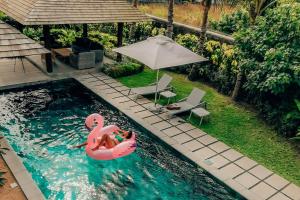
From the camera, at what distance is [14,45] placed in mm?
11336

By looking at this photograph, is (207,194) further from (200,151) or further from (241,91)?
(241,91)

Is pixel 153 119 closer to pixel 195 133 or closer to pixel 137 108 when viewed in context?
pixel 137 108

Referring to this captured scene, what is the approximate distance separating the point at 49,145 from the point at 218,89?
856 cm

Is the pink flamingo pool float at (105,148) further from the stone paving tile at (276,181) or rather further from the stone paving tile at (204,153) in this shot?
the stone paving tile at (276,181)

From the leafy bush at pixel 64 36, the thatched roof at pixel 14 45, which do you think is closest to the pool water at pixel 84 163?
the thatched roof at pixel 14 45

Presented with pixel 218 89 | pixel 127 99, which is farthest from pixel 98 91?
pixel 218 89

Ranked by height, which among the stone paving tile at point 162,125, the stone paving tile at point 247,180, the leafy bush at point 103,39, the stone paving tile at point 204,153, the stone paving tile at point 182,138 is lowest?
the stone paving tile at point 247,180

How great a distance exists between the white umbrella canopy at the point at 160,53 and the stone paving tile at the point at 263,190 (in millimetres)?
5144

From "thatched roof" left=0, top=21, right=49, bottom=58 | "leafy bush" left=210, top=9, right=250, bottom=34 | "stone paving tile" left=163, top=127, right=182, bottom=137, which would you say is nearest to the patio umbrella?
"stone paving tile" left=163, top=127, right=182, bottom=137

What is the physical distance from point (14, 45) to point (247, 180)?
927 centimetres

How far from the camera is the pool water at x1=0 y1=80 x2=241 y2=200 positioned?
867 cm

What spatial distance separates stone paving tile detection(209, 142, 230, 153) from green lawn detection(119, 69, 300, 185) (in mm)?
264

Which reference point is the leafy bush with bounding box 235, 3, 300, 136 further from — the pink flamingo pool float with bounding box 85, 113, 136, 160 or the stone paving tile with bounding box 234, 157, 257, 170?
the pink flamingo pool float with bounding box 85, 113, 136, 160

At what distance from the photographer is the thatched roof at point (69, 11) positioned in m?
14.1
